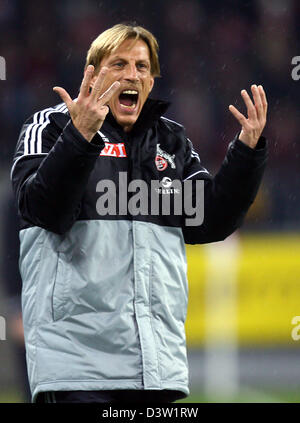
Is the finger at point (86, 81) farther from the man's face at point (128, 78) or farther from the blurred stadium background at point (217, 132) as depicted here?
the blurred stadium background at point (217, 132)

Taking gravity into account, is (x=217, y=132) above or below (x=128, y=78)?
above

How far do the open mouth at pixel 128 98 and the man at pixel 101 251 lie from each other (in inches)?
3.2

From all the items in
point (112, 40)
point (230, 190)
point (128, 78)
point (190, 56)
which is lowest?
point (230, 190)

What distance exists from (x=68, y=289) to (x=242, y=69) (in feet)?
24.7

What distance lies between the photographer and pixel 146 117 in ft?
10.2

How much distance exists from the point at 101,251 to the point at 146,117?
525 mm

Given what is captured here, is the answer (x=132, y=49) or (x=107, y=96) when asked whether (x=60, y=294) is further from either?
(x=132, y=49)

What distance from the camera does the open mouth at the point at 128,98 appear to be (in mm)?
3148

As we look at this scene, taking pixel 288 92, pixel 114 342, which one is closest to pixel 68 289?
pixel 114 342

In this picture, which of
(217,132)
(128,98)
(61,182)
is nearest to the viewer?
(61,182)

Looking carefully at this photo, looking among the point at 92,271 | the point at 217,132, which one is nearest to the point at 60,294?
the point at 92,271

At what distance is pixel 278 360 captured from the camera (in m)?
7.27

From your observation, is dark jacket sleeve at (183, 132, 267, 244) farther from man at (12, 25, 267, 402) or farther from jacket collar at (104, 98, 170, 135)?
jacket collar at (104, 98, 170, 135)

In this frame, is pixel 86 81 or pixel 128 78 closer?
pixel 86 81
